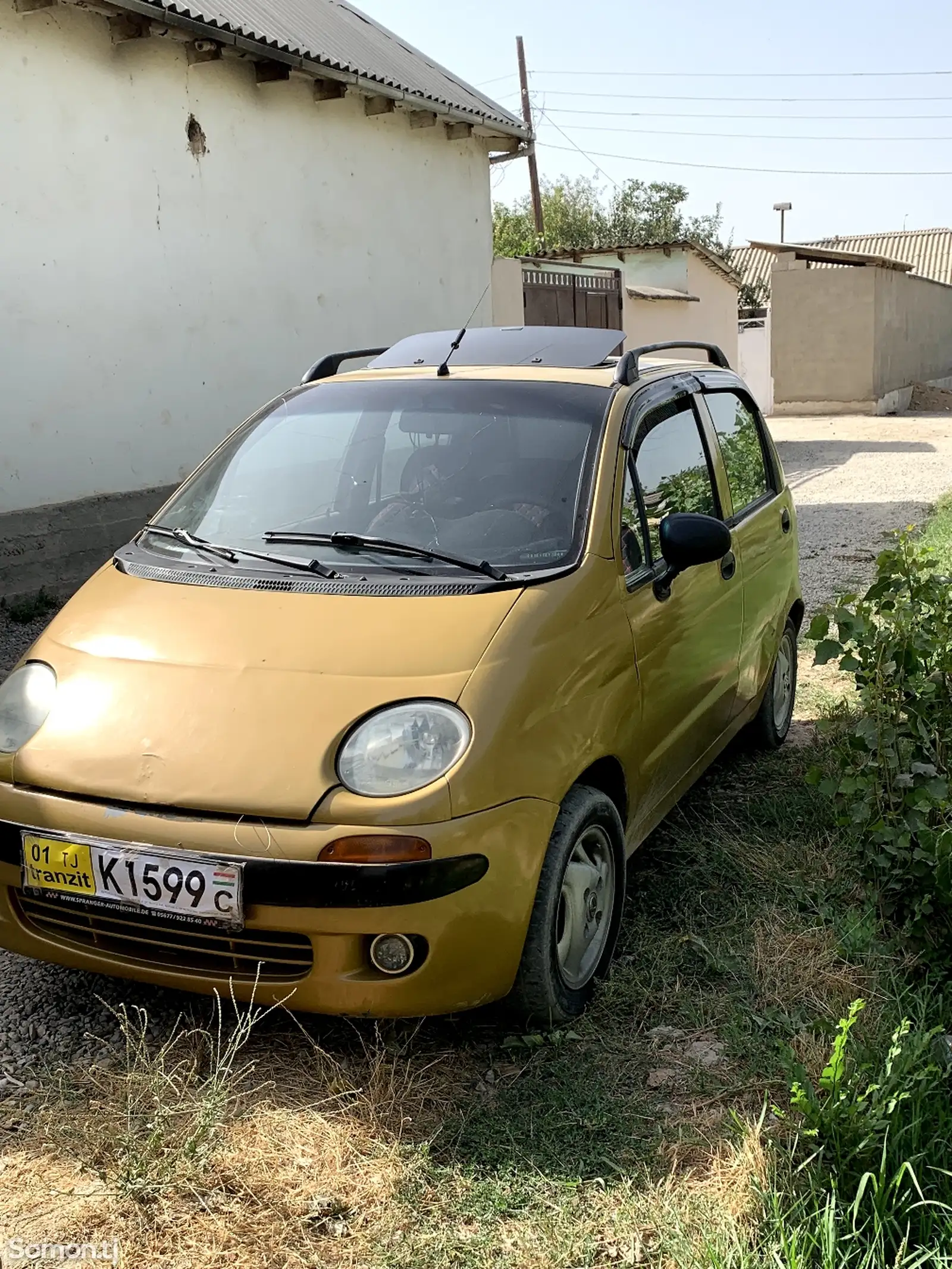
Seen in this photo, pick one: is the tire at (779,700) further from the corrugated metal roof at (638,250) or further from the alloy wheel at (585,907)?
the corrugated metal roof at (638,250)

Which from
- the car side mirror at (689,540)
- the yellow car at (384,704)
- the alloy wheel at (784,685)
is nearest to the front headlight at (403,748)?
the yellow car at (384,704)

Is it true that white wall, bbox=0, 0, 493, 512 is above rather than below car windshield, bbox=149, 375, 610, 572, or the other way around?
above

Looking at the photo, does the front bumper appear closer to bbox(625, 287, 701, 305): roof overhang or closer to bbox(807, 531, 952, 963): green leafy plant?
bbox(807, 531, 952, 963): green leafy plant

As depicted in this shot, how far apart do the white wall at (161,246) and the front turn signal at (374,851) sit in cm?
560

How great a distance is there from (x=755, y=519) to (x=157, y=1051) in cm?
296

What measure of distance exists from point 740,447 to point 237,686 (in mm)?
2695

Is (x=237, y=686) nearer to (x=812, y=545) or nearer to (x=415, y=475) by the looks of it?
(x=415, y=475)

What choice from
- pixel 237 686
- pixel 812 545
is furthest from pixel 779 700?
pixel 812 545

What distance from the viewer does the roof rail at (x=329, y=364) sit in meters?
4.41

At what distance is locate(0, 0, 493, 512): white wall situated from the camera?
292 inches

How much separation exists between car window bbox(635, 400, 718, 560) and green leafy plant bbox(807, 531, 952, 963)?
2.01 ft

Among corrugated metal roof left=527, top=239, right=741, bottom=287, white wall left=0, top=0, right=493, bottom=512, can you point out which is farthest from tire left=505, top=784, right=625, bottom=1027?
corrugated metal roof left=527, top=239, right=741, bottom=287

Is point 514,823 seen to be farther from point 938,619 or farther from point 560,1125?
point 938,619

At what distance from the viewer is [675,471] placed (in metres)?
4.02
